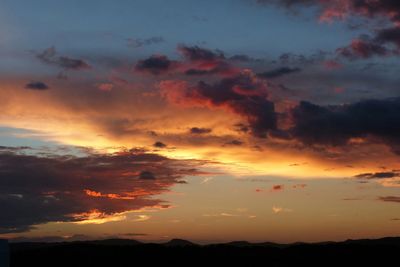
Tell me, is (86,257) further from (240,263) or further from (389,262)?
(389,262)

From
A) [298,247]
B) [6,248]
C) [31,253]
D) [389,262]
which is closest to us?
[6,248]

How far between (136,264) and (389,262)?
67.6 m

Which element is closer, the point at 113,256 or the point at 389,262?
the point at 389,262

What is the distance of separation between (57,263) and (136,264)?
2115 centimetres

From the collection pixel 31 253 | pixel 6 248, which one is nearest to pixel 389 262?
pixel 31 253

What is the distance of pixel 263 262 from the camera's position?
152750 mm

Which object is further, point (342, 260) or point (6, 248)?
point (342, 260)

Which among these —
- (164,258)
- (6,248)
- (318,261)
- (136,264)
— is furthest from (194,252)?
(6,248)

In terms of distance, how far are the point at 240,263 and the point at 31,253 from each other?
212 feet

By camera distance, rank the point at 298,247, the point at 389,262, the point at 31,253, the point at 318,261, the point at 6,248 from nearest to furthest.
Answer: the point at 6,248 → the point at 389,262 → the point at 318,261 → the point at 31,253 → the point at 298,247

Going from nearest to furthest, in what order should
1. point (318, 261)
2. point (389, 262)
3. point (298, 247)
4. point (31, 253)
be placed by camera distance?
point (389, 262)
point (318, 261)
point (31, 253)
point (298, 247)

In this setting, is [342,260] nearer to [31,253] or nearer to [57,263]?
[57,263]

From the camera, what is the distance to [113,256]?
164250mm

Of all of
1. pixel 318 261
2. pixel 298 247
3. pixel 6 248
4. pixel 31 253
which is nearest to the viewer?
pixel 6 248
